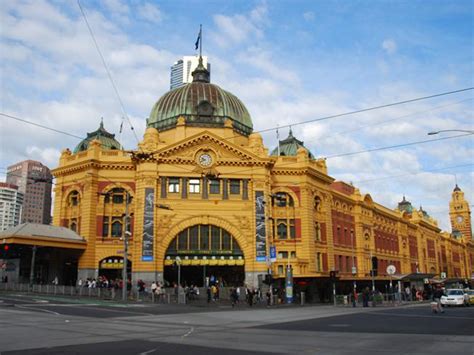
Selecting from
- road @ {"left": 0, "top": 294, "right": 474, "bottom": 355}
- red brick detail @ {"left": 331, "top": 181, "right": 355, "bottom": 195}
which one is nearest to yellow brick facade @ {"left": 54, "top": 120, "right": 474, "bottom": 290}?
red brick detail @ {"left": 331, "top": 181, "right": 355, "bottom": 195}

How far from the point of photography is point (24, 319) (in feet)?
74.4

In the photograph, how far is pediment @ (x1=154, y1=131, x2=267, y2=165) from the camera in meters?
55.8

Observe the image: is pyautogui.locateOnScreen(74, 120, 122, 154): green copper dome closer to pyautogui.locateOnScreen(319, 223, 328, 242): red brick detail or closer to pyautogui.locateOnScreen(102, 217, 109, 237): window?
pyautogui.locateOnScreen(102, 217, 109, 237): window

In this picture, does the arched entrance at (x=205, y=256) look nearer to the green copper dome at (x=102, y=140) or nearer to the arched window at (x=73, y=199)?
the arched window at (x=73, y=199)

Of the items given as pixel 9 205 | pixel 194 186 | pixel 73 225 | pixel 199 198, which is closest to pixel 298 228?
pixel 199 198

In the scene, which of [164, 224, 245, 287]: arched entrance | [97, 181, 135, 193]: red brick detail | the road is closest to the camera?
the road

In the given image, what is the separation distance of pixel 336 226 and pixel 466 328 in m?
49.2

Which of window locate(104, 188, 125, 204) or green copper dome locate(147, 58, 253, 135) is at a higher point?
green copper dome locate(147, 58, 253, 135)

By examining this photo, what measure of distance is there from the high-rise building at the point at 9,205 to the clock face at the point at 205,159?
4381 inches

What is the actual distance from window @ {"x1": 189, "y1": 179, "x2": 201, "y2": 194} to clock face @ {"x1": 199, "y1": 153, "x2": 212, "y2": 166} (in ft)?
6.99

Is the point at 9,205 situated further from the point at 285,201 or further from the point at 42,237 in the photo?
the point at 285,201

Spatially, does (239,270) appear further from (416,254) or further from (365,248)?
(416,254)

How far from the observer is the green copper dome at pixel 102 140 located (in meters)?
64.2

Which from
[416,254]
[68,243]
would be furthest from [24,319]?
[416,254]
